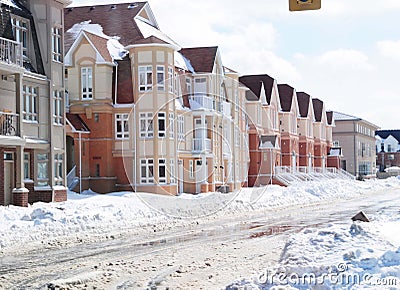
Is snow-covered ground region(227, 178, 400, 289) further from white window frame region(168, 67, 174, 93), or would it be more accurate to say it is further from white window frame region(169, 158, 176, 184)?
white window frame region(168, 67, 174, 93)

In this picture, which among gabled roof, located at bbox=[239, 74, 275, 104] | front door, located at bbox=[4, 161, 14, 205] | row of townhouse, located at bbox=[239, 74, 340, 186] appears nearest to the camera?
front door, located at bbox=[4, 161, 14, 205]

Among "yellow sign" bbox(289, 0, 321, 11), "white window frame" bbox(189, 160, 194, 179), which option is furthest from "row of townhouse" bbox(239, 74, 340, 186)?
"yellow sign" bbox(289, 0, 321, 11)

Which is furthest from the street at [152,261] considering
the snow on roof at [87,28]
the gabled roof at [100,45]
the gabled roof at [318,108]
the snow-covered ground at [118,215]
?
the gabled roof at [318,108]

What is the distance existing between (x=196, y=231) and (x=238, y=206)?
12827 mm

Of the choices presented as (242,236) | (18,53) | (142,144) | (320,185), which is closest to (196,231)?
(242,236)

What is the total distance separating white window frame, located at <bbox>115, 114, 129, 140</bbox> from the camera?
40.5 meters

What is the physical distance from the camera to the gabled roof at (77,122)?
127 ft

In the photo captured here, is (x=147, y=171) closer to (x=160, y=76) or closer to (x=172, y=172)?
(x=172, y=172)

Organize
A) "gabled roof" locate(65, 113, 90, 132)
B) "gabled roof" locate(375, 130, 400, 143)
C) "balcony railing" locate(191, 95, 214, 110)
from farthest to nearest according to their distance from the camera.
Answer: "gabled roof" locate(375, 130, 400, 143) → "balcony railing" locate(191, 95, 214, 110) → "gabled roof" locate(65, 113, 90, 132)

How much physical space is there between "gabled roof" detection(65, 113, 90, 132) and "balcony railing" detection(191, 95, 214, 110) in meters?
8.98

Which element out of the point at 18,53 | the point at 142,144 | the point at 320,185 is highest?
the point at 18,53

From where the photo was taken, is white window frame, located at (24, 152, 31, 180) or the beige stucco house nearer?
white window frame, located at (24, 152, 31, 180)

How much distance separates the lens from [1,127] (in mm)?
26812

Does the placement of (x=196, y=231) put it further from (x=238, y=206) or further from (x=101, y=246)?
(x=238, y=206)
